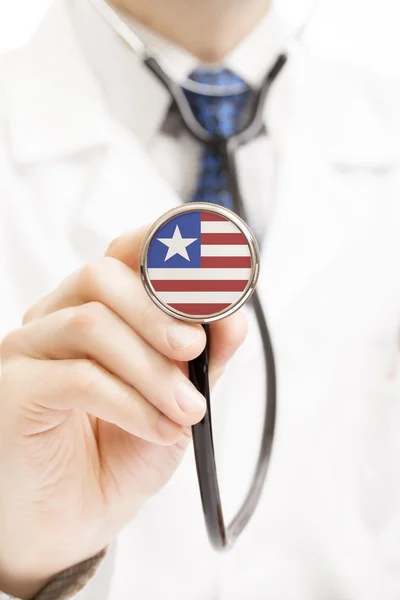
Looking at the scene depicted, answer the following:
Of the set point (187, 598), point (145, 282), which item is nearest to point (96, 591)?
point (187, 598)

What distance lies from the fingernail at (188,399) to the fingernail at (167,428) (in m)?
0.03

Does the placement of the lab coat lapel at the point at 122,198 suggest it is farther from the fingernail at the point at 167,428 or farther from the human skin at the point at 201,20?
the fingernail at the point at 167,428

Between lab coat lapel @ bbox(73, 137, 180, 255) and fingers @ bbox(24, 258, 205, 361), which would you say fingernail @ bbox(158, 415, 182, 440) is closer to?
fingers @ bbox(24, 258, 205, 361)

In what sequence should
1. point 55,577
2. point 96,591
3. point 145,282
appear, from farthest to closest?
point 96,591
point 55,577
point 145,282

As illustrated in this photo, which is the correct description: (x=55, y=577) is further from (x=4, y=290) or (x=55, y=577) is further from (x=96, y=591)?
(x=4, y=290)

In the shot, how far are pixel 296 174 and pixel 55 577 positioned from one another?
2.06 ft

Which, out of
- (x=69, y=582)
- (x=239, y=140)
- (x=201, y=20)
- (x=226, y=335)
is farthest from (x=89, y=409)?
(x=201, y=20)

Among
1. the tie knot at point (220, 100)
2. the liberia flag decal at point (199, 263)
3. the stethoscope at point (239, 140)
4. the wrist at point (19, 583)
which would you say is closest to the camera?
the liberia flag decal at point (199, 263)

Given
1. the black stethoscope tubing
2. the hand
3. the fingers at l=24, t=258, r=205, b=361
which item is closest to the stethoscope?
the black stethoscope tubing

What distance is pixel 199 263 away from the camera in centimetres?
42

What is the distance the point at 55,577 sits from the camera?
64 cm

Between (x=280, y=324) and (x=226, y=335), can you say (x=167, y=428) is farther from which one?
(x=280, y=324)

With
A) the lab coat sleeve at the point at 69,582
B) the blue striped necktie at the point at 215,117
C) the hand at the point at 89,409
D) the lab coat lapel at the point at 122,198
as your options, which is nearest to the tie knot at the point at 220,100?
the blue striped necktie at the point at 215,117

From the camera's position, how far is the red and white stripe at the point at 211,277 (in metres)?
0.42
